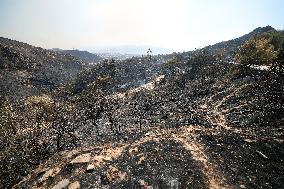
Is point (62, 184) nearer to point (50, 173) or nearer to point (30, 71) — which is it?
point (50, 173)

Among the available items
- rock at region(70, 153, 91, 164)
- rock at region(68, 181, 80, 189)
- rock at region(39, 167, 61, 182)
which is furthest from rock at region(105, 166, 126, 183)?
rock at region(39, 167, 61, 182)

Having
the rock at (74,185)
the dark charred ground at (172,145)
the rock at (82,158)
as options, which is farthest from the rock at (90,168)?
the rock at (82,158)

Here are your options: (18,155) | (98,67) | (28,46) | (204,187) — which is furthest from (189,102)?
(28,46)

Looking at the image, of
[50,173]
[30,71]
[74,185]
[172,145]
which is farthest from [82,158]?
[30,71]

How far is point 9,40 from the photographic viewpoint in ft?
592

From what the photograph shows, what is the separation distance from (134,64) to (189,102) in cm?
8931

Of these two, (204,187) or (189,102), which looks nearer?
(204,187)

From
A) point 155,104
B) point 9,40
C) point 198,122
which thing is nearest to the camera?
point 198,122

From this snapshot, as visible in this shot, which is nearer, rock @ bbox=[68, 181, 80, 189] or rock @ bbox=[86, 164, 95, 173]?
rock @ bbox=[68, 181, 80, 189]

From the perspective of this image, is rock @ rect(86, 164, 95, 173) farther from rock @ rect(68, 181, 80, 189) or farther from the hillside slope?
the hillside slope

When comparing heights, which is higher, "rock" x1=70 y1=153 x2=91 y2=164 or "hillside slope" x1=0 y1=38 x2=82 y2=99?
"rock" x1=70 y1=153 x2=91 y2=164

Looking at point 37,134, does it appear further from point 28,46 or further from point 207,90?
point 28,46

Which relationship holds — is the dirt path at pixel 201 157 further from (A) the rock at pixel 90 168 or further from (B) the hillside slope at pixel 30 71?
(B) the hillside slope at pixel 30 71

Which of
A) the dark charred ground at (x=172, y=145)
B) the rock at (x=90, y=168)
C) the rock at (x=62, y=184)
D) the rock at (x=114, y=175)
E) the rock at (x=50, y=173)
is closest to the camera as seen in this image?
the dark charred ground at (x=172, y=145)
